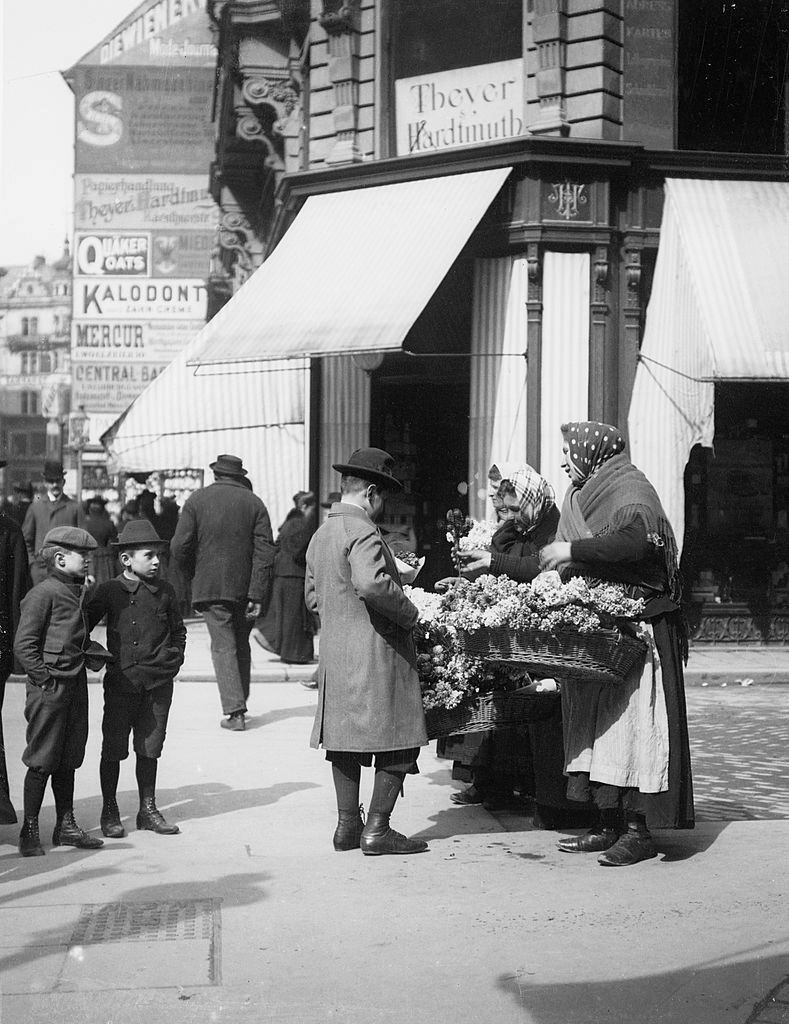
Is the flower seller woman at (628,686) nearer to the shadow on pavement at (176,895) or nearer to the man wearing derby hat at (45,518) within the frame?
the shadow on pavement at (176,895)

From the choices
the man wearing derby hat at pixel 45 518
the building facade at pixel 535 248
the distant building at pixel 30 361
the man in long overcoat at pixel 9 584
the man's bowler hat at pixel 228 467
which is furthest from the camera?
the distant building at pixel 30 361

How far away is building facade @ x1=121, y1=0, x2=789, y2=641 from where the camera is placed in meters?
15.7

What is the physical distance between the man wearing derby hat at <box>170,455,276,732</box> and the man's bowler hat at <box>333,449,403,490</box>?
4164 mm

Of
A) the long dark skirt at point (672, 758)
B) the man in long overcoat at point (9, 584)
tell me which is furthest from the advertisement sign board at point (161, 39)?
the long dark skirt at point (672, 758)

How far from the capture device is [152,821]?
7.12 meters

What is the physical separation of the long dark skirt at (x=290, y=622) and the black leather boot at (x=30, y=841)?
7.63m

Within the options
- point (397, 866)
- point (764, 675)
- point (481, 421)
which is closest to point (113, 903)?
point (397, 866)

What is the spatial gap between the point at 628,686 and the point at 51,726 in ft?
8.48

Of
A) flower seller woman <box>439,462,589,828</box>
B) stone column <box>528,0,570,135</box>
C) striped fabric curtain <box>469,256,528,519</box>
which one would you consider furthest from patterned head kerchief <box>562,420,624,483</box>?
stone column <box>528,0,570,135</box>

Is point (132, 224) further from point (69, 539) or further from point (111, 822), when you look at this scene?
point (111, 822)

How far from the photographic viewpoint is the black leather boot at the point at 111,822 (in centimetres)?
699

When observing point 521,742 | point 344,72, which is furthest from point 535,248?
point 521,742

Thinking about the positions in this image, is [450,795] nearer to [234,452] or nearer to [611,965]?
[611,965]

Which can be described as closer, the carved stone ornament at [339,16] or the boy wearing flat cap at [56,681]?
the boy wearing flat cap at [56,681]
